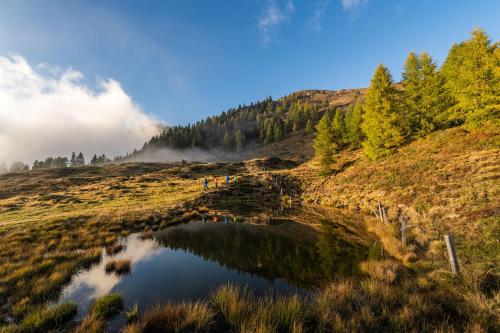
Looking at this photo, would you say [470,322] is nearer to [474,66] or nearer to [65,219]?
[65,219]

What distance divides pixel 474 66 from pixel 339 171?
75.2ft

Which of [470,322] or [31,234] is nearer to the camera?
[470,322]

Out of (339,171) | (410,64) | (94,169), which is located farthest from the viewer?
(94,169)

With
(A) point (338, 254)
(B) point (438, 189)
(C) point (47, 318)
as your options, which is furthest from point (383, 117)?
(C) point (47, 318)

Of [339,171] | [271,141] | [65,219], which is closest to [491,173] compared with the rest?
[339,171]

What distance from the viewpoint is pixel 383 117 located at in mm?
34125

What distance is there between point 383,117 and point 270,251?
31787 mm

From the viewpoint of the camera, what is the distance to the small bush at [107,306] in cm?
676

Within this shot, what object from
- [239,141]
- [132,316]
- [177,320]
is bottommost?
[132,316]

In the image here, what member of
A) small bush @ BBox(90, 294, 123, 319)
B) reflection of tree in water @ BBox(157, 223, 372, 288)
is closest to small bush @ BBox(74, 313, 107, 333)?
small bush @ BBox(90, 294, 123, 319)

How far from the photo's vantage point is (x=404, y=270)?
9.29m

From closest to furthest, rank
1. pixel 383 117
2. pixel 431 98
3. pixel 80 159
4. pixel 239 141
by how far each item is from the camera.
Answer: pixel 431 98, pixel 383 117, pixel 239 141, pixel 80 159

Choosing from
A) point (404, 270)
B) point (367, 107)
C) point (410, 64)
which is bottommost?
point (404, 270)

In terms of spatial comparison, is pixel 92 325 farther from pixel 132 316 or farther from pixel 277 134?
pixel 277 134
